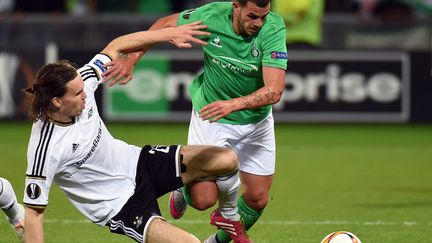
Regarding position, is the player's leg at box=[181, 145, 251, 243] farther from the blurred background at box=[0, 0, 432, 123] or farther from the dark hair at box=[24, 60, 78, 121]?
the blurred background at box=[0, 0, 432, 123]

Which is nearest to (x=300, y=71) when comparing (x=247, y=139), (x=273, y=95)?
(x=247, y=139)

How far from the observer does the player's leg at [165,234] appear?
6281mm

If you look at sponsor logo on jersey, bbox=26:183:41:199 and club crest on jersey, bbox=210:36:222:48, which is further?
club crest on jersey, bbox=210:36:222:48

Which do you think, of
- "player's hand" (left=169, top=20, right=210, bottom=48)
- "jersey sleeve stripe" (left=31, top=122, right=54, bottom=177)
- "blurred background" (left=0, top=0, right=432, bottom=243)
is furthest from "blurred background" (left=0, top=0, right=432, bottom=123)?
"jersey sleeve stripe" (left=31, top=122, right=54, bottom=177)

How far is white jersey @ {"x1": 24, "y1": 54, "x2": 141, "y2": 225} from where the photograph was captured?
620 centimetres

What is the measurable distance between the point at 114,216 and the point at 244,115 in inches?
61.4

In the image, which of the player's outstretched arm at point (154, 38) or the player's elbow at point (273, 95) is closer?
the player's outstretched arm at point (154, 38)

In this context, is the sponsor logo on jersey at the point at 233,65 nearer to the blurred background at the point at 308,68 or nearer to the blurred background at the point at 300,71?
the blurred background at the point at 300,71

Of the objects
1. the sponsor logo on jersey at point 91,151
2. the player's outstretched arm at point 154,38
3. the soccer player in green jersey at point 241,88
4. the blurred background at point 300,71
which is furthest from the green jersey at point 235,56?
the blurred background at point 300,71

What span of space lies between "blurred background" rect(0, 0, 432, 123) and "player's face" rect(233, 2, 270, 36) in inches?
352

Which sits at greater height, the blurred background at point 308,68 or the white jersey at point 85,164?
the white jersey at point 85,164

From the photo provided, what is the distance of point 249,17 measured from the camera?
722 cm

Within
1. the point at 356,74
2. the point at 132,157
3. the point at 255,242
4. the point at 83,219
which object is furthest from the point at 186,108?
the point at 132,157

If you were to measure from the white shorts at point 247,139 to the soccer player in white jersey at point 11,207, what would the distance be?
1340mm
